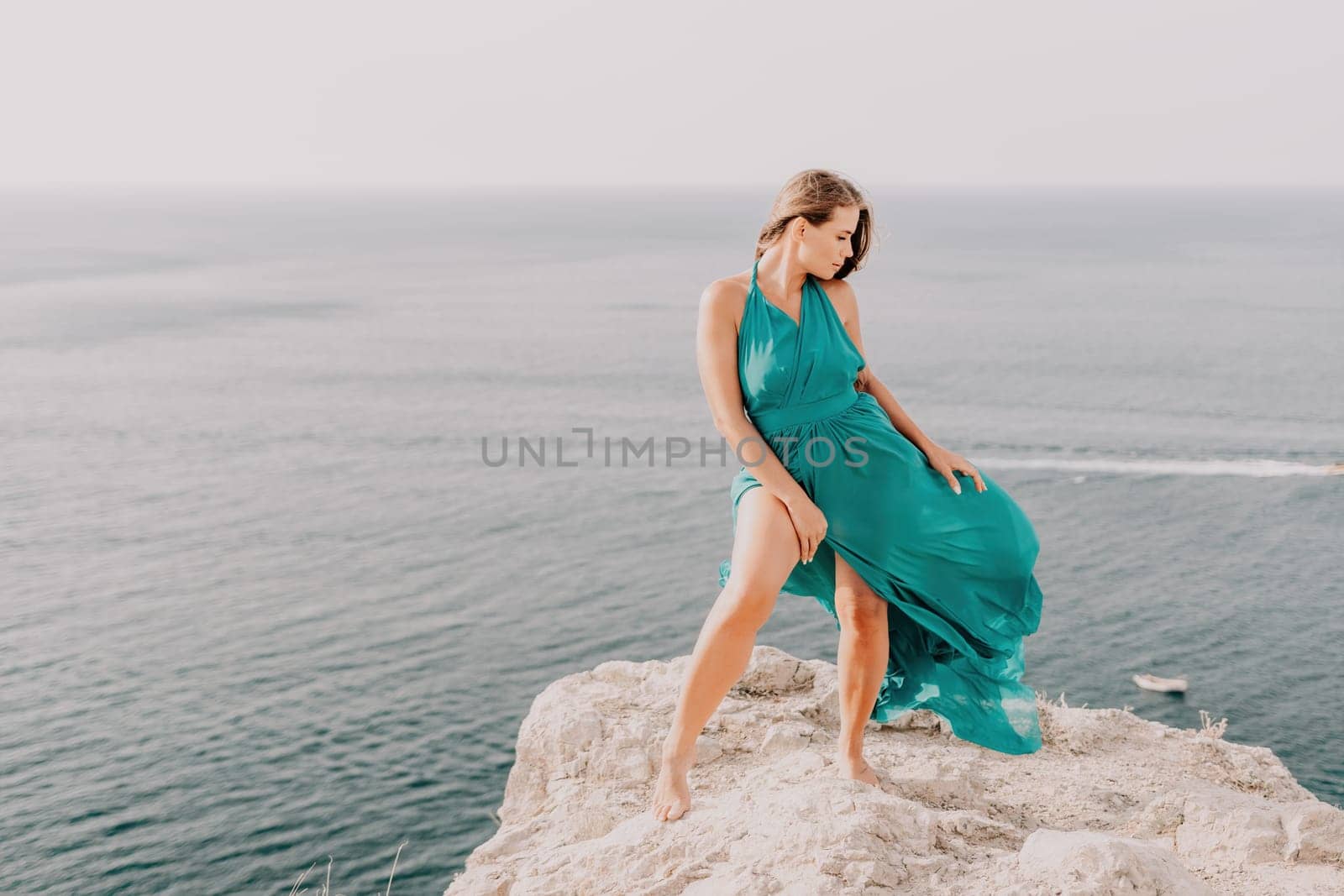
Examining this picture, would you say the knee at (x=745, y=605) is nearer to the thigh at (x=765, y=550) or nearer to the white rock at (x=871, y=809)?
the thigh at (x=765, y=550)

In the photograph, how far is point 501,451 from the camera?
43.8 m

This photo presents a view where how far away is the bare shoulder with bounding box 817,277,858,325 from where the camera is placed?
13.8 ft

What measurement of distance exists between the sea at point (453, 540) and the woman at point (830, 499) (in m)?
5.91

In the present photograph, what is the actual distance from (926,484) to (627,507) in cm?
3271

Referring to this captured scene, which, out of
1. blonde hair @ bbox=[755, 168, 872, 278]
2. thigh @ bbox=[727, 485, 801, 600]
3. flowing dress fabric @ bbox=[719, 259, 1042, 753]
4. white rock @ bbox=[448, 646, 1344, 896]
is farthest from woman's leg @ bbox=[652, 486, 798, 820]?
blonde hair @ bbox=[755, 168, 872, 278]

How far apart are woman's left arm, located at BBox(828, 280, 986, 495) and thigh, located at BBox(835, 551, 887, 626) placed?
49 cm

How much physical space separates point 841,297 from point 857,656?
1.33 meters

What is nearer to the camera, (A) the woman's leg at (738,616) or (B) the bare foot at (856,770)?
(A) the woman's leg at (738,616)

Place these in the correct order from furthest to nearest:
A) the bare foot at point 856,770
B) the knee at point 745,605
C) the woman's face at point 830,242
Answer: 1. the bare foot at point 856,770
2. the woman's face at point 830,242
3. the knee at point 745,605

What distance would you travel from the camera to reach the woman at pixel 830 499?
12.8 feet

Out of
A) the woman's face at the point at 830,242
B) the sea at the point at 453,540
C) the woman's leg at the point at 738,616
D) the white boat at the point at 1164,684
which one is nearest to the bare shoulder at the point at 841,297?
the woman's face at the point at 830,242

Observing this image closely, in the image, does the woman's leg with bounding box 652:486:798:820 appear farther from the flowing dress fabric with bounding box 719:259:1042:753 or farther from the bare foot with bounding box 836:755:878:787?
the bare foot with bounding box 836:755:878:787

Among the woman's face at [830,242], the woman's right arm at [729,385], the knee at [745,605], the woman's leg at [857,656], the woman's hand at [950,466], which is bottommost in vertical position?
the woman's leg at [857,656]

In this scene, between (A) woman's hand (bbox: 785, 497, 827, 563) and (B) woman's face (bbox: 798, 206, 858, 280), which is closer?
(A) woman's hand (bbox: 785, 497, 827, 563)
